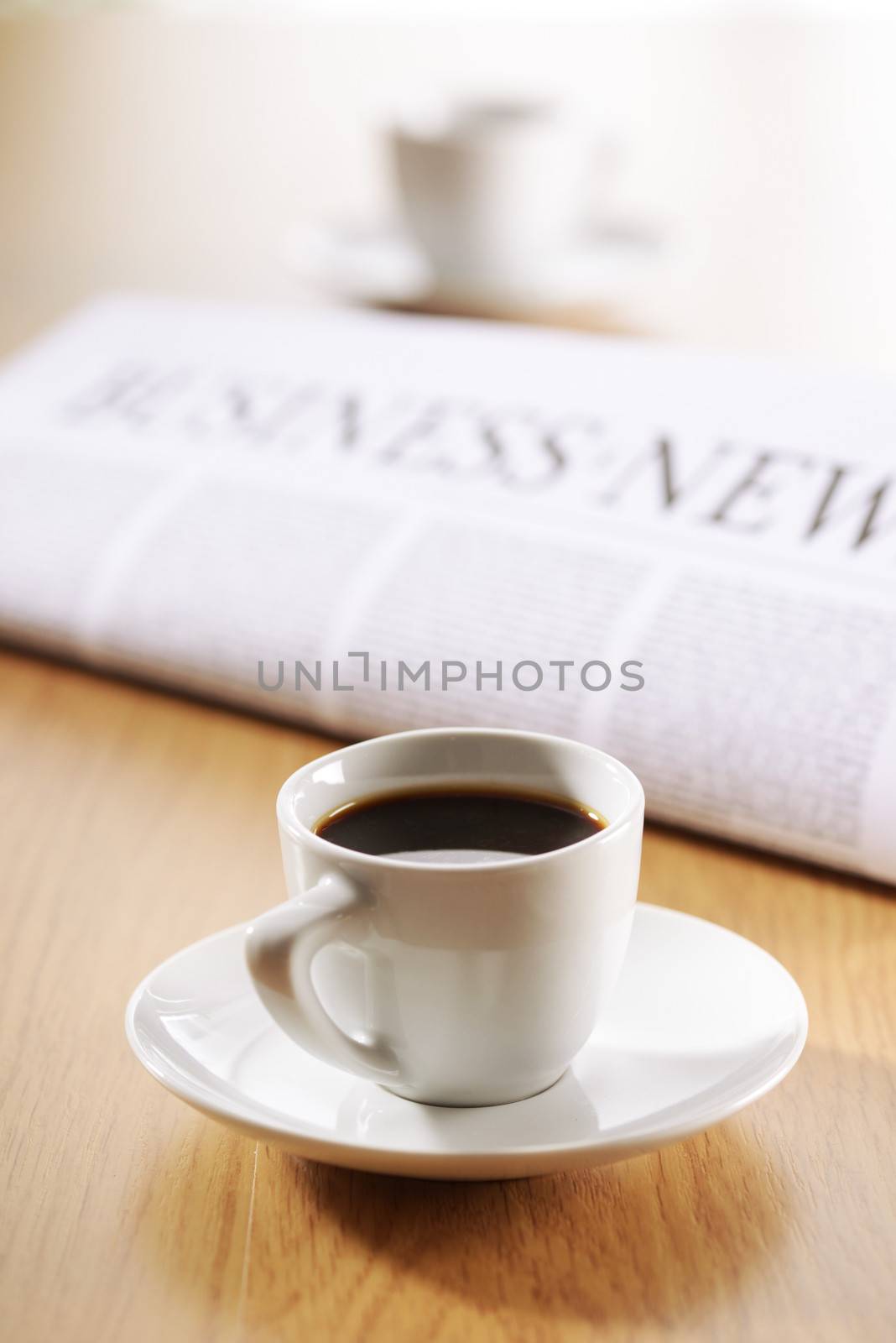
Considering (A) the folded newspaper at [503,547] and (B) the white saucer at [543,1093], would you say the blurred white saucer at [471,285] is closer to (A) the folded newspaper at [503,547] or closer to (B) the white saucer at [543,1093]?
(A) the folded newspaper at [503,547]

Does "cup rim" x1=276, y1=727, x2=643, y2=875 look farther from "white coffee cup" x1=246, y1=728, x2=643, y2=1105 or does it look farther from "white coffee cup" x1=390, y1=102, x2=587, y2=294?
"white coffee cup" x1=390, y1=102, x2=587, y2=294

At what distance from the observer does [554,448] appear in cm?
67

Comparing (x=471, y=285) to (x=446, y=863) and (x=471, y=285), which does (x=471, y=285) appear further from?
(x=446, y=863)

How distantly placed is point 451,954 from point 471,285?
2.55ft

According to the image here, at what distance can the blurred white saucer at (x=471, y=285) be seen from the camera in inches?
40.0

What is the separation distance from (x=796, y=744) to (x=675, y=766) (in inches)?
1.7

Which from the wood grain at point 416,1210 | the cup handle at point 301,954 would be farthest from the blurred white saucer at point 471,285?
the cup handle at point 301,954

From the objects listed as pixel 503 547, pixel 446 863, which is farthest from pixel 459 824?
pixel 503 547

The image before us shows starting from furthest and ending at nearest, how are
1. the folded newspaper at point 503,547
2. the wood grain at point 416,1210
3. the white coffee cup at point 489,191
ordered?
1. the white coffee cup at point 489,191
2. the folded newspaper at point 503,547
3. the wood grain at point 416,1210

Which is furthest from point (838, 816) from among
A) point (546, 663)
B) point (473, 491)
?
point (473, 491)

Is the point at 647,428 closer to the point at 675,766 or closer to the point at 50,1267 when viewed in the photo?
the point at 675,766

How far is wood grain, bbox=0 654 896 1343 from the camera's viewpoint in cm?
29

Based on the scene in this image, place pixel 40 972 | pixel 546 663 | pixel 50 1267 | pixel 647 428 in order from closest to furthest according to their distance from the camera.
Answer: pixel 50 1267
pixel 40 972
pixel 546 663
pixel 647 428

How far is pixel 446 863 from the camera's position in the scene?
14.0 inches
